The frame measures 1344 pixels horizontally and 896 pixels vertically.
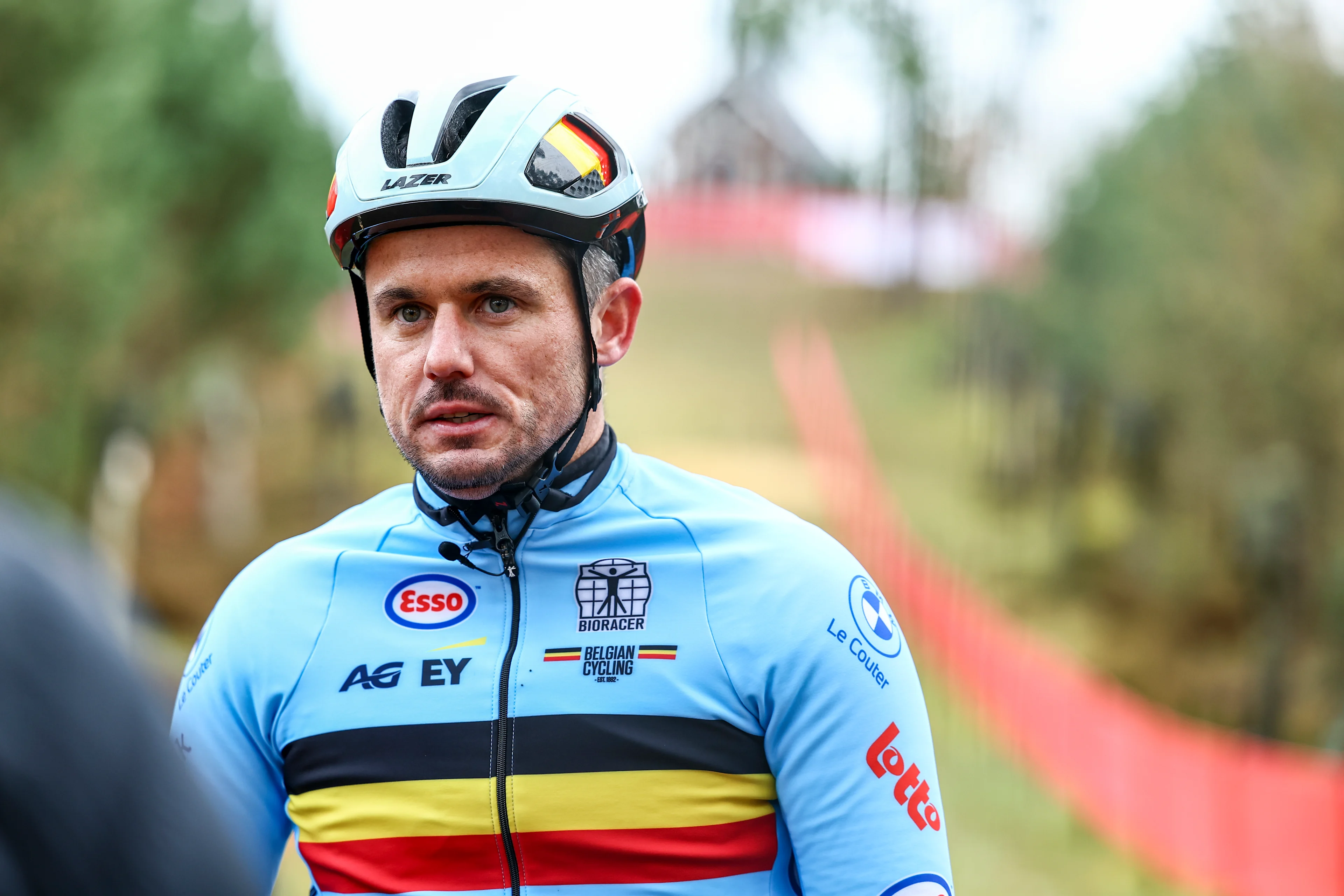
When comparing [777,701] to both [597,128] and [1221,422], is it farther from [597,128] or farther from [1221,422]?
[1221,422]

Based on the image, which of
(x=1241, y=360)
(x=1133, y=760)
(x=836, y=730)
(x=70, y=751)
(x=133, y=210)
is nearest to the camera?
(x=70, y=751)

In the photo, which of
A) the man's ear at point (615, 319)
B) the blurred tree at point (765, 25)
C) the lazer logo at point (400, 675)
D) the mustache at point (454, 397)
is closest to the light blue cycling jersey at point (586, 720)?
the lazer logo at point (400, 675)

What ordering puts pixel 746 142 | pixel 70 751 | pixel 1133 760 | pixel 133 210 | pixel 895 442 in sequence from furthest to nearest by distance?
pixel 746 142 → pixel 895 442 → pixel 133 210 → pixel 1133 760 → pixel 70 751

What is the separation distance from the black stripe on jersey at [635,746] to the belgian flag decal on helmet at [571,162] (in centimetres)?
93

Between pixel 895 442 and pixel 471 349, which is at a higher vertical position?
pixel 471 349

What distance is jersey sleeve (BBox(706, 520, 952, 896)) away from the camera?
2.14 meters

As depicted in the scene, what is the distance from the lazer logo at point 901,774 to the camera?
2.17 meters

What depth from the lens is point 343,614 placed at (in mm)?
2369

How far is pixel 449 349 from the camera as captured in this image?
90.7 inches

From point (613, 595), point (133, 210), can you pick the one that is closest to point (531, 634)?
point (613, 595)

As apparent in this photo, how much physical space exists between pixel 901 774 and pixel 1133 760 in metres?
9.50

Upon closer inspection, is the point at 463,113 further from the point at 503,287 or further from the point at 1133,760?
the point at 1133,760

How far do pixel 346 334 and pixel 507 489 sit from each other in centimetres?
3375

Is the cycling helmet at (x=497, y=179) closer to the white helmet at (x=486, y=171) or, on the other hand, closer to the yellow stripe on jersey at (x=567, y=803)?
the white helmet at (x=486, y=171)
